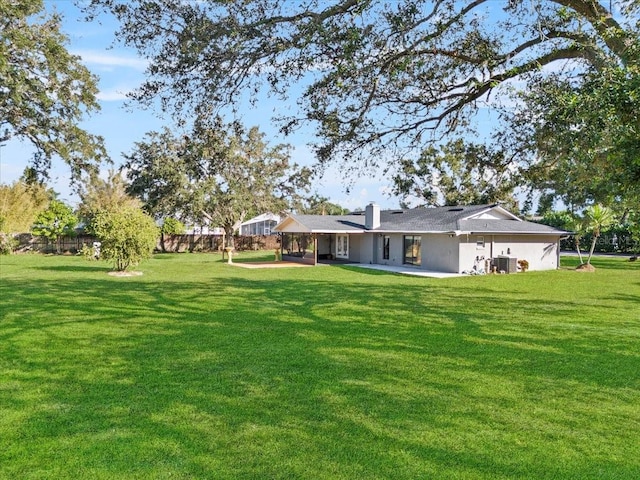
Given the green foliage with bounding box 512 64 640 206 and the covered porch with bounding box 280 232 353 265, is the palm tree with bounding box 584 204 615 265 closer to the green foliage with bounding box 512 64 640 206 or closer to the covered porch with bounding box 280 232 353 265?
the covered porch with bounding box 280 232 353 265

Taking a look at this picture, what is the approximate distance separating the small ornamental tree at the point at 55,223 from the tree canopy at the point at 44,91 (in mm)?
16265

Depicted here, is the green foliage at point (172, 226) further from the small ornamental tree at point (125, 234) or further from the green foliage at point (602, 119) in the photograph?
the green foliage at point (602, 119)

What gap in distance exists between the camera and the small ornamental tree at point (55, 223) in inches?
1361

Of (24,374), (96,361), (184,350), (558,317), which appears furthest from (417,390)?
(558,317)

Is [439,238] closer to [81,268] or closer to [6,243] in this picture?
[81,268]

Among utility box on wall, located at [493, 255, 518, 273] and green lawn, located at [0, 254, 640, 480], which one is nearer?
green lawn, located at [0, 254, 640, 480]

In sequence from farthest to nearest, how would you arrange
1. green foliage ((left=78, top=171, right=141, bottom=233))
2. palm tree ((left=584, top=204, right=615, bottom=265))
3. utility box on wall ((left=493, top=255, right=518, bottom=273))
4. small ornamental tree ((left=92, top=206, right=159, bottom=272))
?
green foliage ((left=78, top=171, right=141, bottom=233)) < palm tree ((left=584, top=204, right=615, bottom=265)) < utility box on wall ((left=493, top=255, right=518, bottom=273)) < small ornamental tree ((left=92, top=206, right=159, bottom=272))

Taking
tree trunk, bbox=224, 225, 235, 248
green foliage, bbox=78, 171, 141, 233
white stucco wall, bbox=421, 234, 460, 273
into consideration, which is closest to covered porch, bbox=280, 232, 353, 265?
tree trunk, bbox=224, 225, 235, 248

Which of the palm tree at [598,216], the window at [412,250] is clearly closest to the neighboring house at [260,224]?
the window at [412,250]

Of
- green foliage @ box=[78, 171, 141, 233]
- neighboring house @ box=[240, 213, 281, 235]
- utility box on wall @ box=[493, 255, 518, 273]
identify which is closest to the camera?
utility box on wall @ box=[493, 255, 518, 273]

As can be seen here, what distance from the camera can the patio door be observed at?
99.6 feet

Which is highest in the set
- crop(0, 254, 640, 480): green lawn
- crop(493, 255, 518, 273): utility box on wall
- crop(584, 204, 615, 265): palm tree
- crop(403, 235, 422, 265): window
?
crop(584, 204, 615, 265): palm tree

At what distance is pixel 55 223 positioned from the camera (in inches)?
1375

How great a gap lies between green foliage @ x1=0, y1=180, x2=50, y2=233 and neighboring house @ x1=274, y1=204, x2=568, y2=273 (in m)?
17.6
